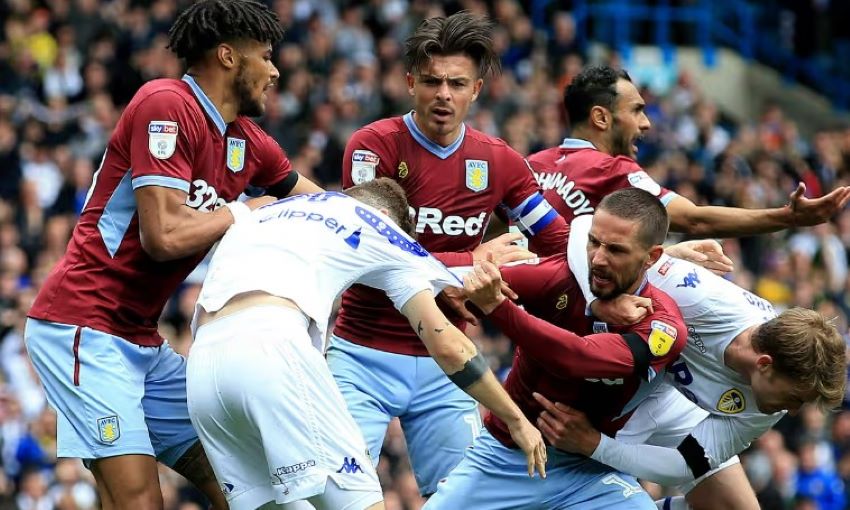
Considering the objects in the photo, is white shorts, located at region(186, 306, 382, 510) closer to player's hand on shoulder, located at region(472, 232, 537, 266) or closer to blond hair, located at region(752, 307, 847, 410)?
player's hand on shoulder, located at region(472, 232, 537, 266)

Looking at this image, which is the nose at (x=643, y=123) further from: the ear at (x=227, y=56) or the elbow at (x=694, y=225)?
the ear at (x=227, y=56)

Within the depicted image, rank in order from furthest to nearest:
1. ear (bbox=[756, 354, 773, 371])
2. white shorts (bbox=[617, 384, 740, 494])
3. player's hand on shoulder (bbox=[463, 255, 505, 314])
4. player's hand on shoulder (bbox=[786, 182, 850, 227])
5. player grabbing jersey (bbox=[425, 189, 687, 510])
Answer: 1. white shorts (bbox=[617, 384, 740, 494])
2. player's hand on shoulder (bbox=[786, 182, 850, 227])
3. ear (bbox=[756, 354, 773, 371])
4. player grabbing jersey (bbox=[425, 189, 687, 510])
5. player's hand on shoulder (bbox=[463, 255, 505, 314])

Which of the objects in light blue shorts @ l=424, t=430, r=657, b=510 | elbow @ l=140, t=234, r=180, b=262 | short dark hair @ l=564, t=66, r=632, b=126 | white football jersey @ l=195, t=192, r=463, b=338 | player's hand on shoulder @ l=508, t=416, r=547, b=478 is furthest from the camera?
short dark hair @ l=564, t=66, r=632, b=126

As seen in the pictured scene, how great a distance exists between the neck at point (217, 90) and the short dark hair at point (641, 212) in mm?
1823

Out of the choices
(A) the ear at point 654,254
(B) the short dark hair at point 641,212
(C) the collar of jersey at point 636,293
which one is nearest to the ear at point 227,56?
(B) the short dark hair at point 641,212

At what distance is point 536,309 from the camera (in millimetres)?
7109

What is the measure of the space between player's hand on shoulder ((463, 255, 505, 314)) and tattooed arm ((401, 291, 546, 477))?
0.26m

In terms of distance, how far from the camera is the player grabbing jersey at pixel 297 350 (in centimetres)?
589

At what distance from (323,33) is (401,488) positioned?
25.6 ft

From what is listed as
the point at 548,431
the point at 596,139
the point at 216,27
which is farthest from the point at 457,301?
the point at 596,139

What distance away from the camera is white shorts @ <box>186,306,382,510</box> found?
5.88 meters

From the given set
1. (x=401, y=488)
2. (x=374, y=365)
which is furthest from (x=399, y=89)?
(x=374, y=365)

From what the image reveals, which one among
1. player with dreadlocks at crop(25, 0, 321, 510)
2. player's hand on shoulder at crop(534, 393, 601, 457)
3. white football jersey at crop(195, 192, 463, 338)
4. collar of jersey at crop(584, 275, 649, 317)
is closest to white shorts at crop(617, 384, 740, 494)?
player's hand on shoulder at crop(534, 393, 601, 457)

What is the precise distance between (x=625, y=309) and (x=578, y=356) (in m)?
0.35
